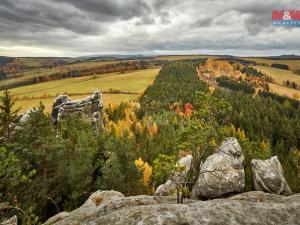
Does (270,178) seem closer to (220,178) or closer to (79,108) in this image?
(220,178)

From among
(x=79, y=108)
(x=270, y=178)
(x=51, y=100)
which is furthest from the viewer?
(x=51, y=100)

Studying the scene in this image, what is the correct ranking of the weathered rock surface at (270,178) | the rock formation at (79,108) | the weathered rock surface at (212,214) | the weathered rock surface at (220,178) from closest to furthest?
the weathered rock surface at (212,214) → the weathered rock surface at (220,178) → the weathered rock surface at (270,178) → the rock formation at (79,108)

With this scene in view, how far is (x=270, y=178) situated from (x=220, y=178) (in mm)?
6939

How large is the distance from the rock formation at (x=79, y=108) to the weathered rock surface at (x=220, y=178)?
53727 mm

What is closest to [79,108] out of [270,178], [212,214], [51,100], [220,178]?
[220,178]

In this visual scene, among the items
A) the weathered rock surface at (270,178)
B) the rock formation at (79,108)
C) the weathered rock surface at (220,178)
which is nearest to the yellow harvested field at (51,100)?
the rock formation at (79,108)

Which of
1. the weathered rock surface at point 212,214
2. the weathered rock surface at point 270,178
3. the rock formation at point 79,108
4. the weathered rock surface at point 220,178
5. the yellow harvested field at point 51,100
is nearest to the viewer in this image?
the weathered rock surface at point 212,214

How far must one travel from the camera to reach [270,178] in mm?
32156

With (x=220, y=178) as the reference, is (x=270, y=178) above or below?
below

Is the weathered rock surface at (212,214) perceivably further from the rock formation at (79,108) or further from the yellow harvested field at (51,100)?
the yellow harvested field at (51,100)

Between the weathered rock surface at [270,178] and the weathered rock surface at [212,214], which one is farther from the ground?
the weathered rock surface at [212,214]

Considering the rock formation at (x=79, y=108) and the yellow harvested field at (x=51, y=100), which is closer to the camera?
the rock formation at (x=79, y=108)

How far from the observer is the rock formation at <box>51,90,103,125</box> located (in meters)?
76.2

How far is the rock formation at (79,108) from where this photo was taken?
3002 inches
